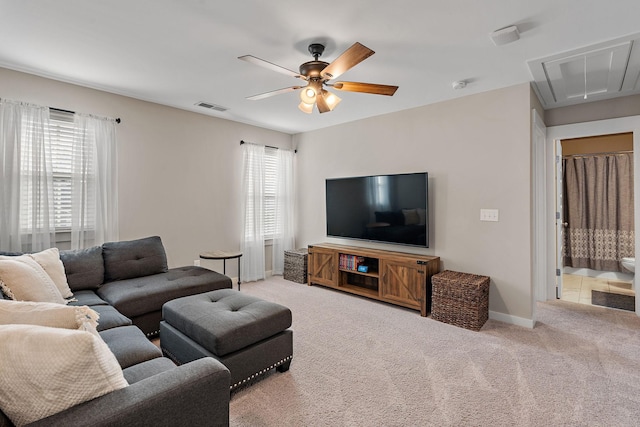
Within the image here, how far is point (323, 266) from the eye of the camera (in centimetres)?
461

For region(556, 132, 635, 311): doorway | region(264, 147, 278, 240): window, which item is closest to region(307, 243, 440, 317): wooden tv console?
region(264, 147, 278, 240): window

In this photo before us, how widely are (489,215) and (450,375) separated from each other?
1.88 metres

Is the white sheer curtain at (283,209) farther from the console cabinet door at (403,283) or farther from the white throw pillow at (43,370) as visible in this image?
the white throw pillow at (43,370)

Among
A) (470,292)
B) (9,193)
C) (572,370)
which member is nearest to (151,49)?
(9,193)

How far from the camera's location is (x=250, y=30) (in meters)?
2.27

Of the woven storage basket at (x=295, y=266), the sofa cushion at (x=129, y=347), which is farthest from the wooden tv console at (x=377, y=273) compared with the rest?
the sofa cushion at (x=129, y=347)

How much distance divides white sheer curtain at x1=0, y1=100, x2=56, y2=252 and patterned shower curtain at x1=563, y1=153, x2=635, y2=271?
290 inches

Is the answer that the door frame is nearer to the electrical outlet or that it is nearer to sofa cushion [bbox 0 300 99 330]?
the electrical outlet

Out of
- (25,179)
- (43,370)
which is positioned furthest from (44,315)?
(25,179)

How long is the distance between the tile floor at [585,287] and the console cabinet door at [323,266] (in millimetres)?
3070

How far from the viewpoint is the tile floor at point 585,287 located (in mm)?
4188

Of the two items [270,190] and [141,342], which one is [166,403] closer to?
[141,342]

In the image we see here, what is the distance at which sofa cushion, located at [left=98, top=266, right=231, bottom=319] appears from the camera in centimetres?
265

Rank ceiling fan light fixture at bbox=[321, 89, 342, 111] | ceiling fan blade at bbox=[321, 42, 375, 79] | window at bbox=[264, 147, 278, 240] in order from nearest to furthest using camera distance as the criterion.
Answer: ceiling fan blade at bbox=[321, 42, 375, 79]
ceiling fan light fixture at bbox=[321, 89, 342, 111]
window at bbox=[264, 147, 278, 240]
